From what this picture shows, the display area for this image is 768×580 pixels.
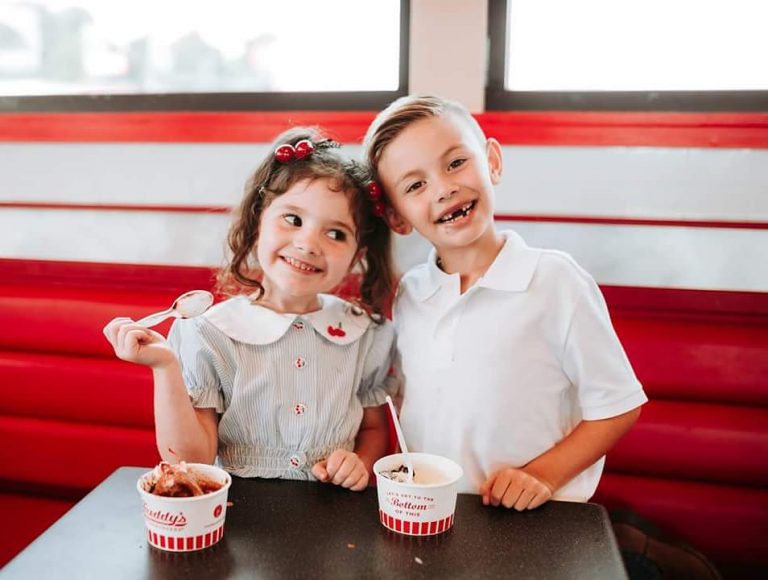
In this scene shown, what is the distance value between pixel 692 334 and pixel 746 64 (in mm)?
708

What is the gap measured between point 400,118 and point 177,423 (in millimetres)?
678

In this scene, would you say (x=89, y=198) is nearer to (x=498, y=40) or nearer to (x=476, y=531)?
(x=498, y=40)

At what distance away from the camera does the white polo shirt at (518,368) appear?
1.28 meters

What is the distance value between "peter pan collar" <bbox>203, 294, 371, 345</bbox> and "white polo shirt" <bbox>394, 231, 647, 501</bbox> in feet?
0.49

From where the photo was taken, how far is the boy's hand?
1079 mm

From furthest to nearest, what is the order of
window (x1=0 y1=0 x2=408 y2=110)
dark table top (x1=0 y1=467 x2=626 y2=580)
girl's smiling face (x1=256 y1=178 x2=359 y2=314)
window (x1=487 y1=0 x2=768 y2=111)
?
window (x1=0 y1=0 x2=408 y2=110) → window (x1=487 y1=0 x2=768 y2=111) → girl's smiling face (x1=256 y1=178 x2=359 y2=314) → dark table top (x1=0 y1=467 x2=626 y2=580)

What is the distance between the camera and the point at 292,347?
51.9 inches

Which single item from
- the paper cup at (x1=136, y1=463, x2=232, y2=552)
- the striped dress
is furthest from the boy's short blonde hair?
the paper cup at (x1=136, y1=463, x2=232, y2=552)

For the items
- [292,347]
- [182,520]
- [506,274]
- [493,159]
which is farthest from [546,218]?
[182,520]

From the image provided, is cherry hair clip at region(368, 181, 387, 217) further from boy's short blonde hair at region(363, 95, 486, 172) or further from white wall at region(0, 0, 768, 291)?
white wall at region(0, 0, 768, 291)

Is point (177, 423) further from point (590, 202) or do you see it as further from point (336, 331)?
point (590, 202)

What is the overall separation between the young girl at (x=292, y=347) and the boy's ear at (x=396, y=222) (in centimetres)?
4

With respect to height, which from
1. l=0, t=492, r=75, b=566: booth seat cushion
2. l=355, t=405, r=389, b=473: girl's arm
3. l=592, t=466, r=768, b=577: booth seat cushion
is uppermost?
l=355, t=405, r=389, b=473: girl's arm

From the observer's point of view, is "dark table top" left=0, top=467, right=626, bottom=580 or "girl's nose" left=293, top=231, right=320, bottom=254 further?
"girl's nose" left=293, top=231, right=320, bottom=254
